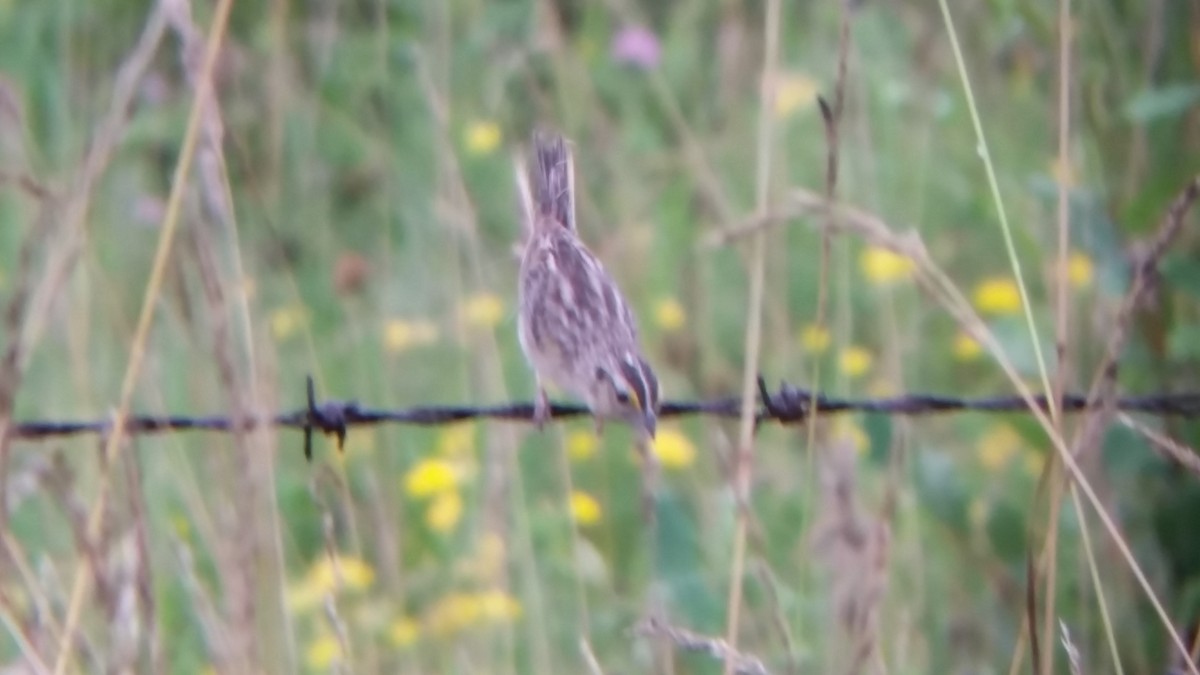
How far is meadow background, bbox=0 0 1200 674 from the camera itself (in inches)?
102

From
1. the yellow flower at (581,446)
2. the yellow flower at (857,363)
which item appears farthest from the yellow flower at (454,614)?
the yellow flower at (857,363)

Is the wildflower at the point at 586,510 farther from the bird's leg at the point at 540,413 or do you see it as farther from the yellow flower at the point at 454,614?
the bird's leg at the point at 540,413

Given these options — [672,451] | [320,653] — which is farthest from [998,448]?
[320,653]

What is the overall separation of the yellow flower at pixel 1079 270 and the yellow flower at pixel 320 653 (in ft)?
5.77

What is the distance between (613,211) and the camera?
602 cm

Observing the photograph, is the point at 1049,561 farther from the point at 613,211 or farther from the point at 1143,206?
the point at 613,211

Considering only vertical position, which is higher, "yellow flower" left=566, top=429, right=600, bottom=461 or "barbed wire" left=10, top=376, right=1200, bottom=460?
"barbed wire" left=10, top=376, right=1200, bottom=460

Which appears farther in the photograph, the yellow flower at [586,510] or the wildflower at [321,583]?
the yellow flower at [586,510]

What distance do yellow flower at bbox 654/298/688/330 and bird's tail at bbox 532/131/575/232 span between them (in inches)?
76.8

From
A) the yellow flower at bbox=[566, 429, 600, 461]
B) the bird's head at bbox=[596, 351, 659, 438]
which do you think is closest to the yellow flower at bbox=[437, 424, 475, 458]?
the yellow flower at bbox=[566, 429, 600, 461]

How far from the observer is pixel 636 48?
5.67 meters

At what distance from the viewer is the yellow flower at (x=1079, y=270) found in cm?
440

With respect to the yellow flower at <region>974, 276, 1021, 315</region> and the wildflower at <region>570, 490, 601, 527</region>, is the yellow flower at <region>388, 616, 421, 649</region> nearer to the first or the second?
the wildflower at <region>570, 490, 601, 527</region>

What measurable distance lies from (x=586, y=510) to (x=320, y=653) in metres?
0.62
